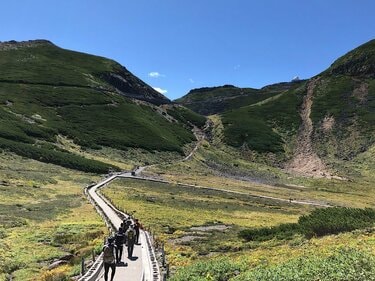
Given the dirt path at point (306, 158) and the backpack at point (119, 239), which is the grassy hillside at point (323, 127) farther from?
the backpack at point (119, 239)

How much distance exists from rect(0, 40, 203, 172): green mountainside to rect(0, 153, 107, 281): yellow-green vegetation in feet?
76.6

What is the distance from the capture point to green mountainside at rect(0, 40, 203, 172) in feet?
346

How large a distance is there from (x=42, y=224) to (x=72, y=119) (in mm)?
107479

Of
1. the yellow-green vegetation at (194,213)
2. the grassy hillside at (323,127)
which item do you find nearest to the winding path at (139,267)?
the yellow-green vegetation at (194,213)

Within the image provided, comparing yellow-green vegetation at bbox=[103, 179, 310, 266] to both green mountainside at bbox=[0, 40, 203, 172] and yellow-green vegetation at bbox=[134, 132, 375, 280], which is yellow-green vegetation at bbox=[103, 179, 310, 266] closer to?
yellow-green vegetation at bbox=[134, 132, 375, 280]

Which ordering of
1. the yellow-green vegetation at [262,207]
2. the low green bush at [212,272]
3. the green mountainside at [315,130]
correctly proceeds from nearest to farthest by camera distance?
the yellow-green vegetation at [262,207]
the low green bush at [212,272]
the green mountainside at [315,130]

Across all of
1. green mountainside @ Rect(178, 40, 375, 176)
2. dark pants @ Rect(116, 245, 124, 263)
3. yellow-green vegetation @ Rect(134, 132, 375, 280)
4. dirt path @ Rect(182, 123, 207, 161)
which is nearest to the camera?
yellow-green vegetation @ Rect(134, 132, 375, 280)

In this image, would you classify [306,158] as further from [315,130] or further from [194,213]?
[194,213]

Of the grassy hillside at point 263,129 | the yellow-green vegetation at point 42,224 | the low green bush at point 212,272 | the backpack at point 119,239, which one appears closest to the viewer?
the low green bush at point 212,272

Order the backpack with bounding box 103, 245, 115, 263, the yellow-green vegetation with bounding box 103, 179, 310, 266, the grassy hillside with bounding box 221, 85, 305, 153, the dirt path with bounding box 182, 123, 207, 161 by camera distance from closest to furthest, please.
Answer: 1. the backpack with bounding box 103, 245, 115, 263
2. the yellow-green vegetation with bounding box 103, 179, 310, 266
3. the dirt path with bounding box 182, 123, 207, 161
4. the grassy hillside with bounding box 221, 85, 305, 153

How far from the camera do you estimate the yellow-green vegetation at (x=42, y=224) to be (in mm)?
27172

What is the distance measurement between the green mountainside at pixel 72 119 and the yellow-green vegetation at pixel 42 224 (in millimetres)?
23350

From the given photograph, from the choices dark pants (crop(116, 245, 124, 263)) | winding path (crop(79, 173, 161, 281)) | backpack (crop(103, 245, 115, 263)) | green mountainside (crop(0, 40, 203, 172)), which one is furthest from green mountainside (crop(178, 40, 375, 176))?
backpack (crop(103, 245, 115, 263))

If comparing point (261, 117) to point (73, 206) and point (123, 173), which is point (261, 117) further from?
point (73, 206)
